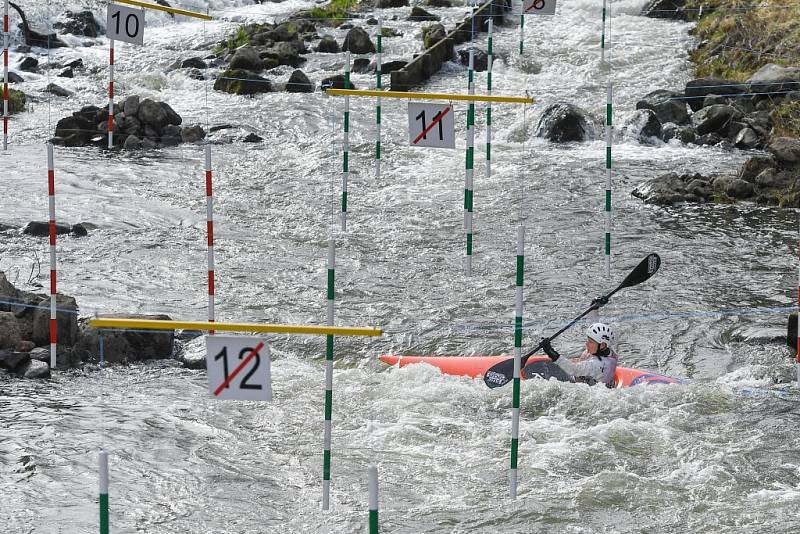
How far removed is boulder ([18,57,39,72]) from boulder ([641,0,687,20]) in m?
9.48

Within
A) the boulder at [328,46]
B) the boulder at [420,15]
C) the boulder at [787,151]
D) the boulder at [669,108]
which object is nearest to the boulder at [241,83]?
the boulder at [328,46]

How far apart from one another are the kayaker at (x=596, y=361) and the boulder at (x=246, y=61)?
10946mm

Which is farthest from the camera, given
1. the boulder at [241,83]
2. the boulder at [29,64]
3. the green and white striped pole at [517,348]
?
the boulder at [29,64]

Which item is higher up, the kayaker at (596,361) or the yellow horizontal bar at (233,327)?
the yellow horizontal bar at (233,327)

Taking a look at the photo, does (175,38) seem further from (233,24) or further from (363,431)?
(363,431)

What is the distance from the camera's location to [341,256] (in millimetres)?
10938

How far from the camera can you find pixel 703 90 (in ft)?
49.3

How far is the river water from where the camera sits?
20.3 ft

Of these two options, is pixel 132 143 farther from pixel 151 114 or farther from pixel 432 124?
pixel 432 124

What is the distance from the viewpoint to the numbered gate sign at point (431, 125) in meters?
9.12

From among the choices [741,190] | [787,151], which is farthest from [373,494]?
[787,151]

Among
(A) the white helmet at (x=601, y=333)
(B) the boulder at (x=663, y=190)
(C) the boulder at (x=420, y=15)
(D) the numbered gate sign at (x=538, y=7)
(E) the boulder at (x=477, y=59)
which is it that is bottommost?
(A) the white helmet at (x=601, y=333)

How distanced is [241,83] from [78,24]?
4.77 metres

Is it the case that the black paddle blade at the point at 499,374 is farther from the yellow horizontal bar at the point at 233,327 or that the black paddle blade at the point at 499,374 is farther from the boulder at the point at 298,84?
the boulder at the point at 298,84
